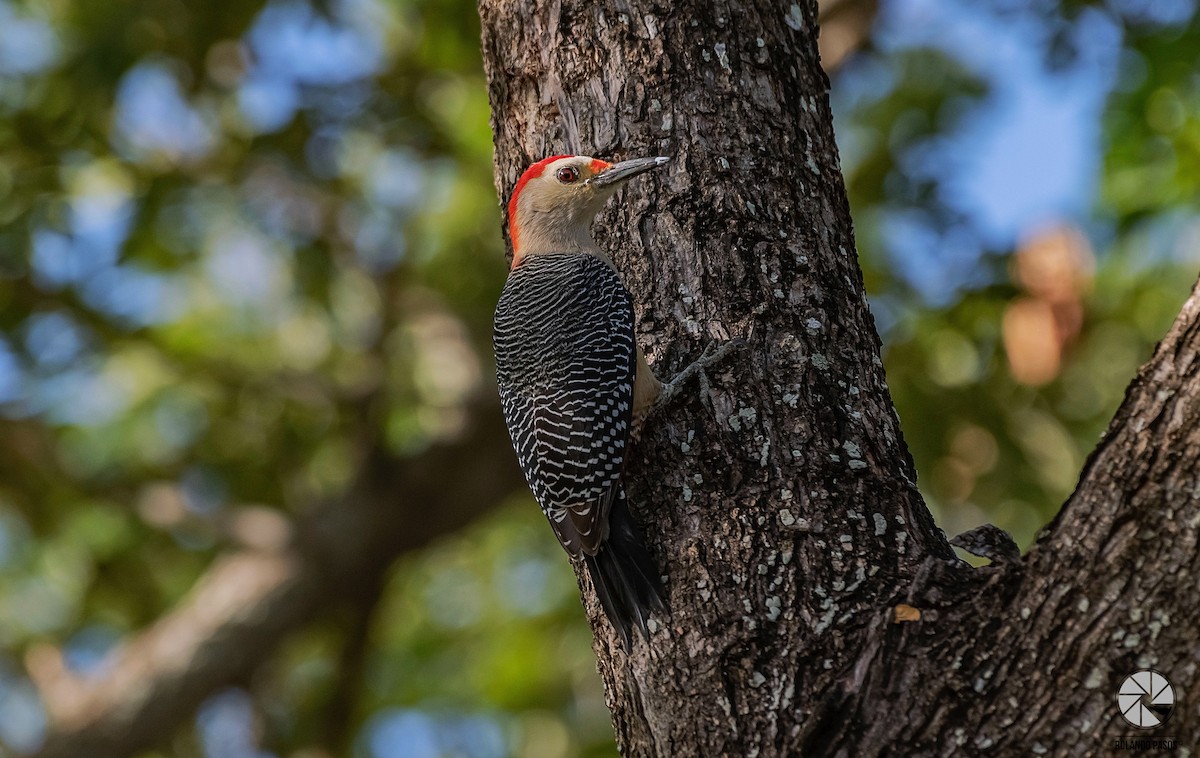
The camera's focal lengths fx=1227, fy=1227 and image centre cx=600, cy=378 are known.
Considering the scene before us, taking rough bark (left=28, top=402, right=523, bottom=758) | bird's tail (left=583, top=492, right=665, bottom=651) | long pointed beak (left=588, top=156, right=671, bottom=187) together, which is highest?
long pointed beak (left=588, top=156, right=671, bottom=187)

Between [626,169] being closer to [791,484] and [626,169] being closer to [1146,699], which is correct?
[791,484]

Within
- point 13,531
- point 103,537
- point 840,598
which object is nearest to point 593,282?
point 840,598

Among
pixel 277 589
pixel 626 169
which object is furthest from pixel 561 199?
pixel 277 589

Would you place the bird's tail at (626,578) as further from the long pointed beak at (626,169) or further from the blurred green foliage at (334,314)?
the blurred green foliage at (334,314)

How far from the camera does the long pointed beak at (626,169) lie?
4.28m

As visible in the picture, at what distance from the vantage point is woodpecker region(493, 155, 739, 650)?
3.79m

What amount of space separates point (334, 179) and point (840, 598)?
596 cm

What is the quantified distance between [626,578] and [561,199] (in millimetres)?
2006

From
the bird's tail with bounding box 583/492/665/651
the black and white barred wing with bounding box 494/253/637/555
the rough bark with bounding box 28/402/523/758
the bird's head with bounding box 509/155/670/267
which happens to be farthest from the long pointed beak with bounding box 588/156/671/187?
the rough bark with bounding box 28/402/523/758

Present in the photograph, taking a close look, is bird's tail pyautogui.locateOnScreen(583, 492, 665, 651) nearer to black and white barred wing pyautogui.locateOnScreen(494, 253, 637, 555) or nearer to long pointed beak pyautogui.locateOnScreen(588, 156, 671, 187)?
black and white barred wing pyautogui.locateOnScreen(494, 253, 637, 555)

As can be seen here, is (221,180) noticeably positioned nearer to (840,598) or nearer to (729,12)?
(729,12)

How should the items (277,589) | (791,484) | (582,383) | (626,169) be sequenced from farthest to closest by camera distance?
1. (277,589)
2. (582,383)
3. (626,169)
4. (791,484)

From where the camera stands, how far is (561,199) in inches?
202

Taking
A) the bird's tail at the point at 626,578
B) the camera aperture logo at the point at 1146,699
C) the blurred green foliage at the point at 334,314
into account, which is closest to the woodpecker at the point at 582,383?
the bird's tail at the point at 626,578
